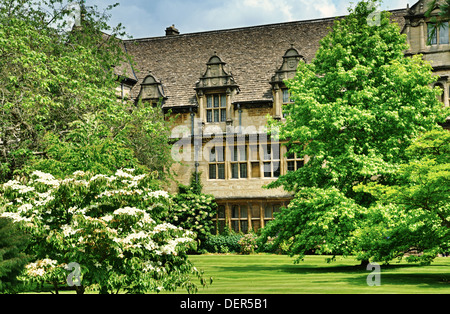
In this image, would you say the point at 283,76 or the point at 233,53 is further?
the point at 233,53

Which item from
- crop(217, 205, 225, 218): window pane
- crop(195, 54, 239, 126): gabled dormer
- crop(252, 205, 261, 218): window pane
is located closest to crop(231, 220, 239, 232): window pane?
crop(217, 205, 225, 218): window pane

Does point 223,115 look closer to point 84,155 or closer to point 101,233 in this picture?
point 84,155

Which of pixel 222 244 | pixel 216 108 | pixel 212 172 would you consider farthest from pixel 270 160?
pixel 222 244

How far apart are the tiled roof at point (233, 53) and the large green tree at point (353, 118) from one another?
34.9ft

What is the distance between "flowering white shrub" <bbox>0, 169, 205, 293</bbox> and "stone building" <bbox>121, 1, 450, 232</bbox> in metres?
19.4

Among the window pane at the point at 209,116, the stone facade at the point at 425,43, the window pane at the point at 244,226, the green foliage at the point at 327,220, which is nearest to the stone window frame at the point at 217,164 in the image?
the window pane at the point at 209,116

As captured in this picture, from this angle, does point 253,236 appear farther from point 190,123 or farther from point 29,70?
point 29,70

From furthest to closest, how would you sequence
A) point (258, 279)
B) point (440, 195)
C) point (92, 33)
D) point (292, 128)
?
point (92, 33)
point (292, 128)
point (258, 279)
point (440, 195)

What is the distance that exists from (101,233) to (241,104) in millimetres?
22658

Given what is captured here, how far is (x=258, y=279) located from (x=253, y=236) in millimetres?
13306

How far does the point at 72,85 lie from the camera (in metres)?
19.9

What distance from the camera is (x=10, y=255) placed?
9812 mm

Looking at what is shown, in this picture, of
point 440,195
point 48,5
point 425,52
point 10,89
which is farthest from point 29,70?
point 425,52

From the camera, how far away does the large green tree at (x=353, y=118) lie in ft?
62.4
